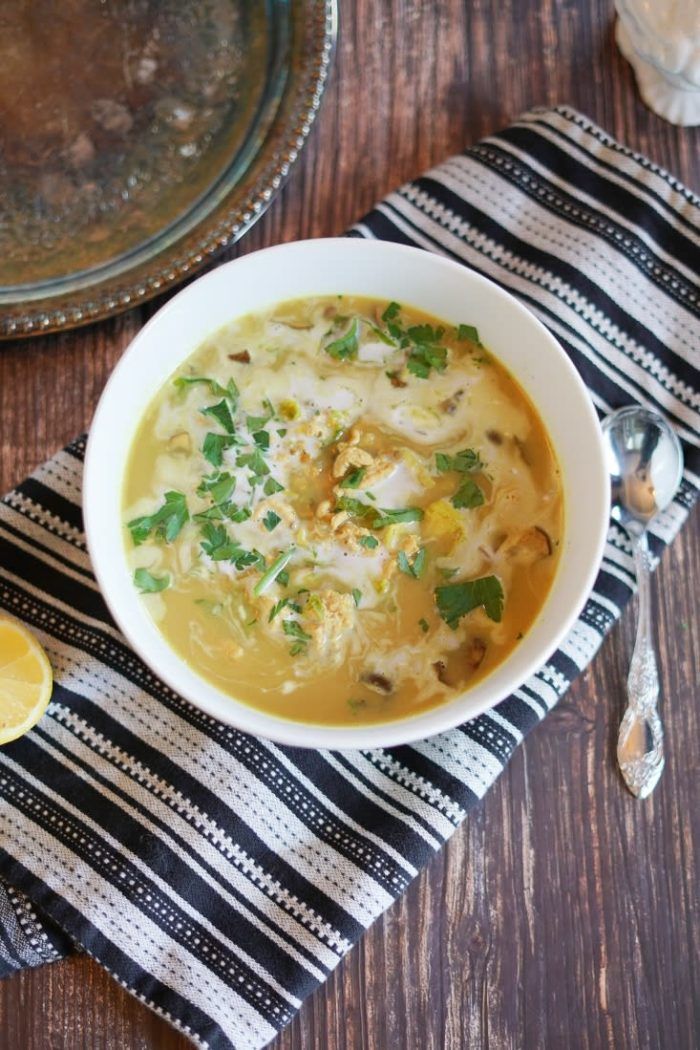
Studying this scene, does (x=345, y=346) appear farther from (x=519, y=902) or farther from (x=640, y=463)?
(x=519, y=902)

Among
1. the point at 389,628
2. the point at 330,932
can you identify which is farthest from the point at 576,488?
the point at 330,932

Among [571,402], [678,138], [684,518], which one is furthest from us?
[678,138]

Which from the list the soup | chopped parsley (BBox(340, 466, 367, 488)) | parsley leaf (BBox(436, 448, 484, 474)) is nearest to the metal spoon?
the soup

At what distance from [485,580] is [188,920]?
950mm

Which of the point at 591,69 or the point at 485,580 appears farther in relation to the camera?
the point at 591,69

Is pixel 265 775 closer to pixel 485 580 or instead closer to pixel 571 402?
pixel 485 580

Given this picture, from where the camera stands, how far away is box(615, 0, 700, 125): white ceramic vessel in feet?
8.32

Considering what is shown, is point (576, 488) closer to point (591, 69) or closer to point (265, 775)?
point (265, 775)

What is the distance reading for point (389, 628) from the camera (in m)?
2.26

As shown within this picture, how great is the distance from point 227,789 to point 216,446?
29.1 inches

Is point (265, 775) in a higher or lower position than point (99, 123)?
lower

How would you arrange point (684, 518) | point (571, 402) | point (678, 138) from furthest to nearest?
1. point (678, 138)
2. point (684, 518)
3. point (571, 402)

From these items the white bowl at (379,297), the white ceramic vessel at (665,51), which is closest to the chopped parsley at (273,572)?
the white bowl at (379,297)

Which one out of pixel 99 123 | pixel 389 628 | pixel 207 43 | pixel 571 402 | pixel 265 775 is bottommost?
pixel 265 775
